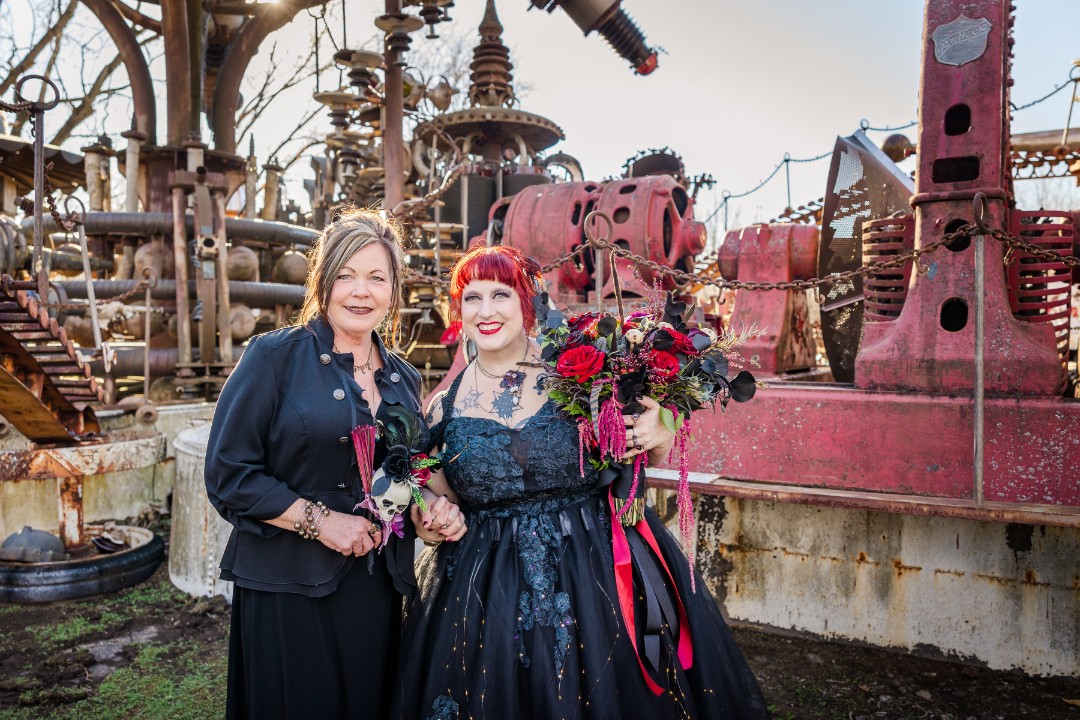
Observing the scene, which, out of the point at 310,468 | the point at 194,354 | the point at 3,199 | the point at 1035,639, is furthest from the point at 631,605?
the point at 3,199

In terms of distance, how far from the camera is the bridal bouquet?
2.37 m

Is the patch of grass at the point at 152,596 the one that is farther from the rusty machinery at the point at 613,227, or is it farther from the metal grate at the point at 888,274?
the metal grate at the point at 888,274

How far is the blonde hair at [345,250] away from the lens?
7.70 feet

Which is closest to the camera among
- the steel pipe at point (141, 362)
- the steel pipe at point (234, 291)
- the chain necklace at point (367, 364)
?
the chain necklace at point (367, 364)

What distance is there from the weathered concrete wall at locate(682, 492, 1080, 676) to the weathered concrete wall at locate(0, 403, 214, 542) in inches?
172

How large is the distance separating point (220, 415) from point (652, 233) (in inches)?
178

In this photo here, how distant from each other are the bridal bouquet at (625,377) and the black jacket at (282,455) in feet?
2.01

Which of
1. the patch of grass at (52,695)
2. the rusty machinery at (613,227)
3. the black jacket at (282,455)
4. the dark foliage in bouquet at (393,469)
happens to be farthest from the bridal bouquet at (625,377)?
the rusty machinery at (613,227)

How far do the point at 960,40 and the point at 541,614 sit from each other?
3.57 metres

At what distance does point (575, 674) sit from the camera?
2254mm

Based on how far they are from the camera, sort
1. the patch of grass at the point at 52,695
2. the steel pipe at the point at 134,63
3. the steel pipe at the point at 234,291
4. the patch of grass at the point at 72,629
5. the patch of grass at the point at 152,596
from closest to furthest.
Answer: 1. the patch of grass at the point at 52,695
2. the patch of grass at the point at 72,629
3. the patch of grass at the point at 152,596
4. the steel pipe at the point at 234,291
5. the steel pipe at the point at 134,63

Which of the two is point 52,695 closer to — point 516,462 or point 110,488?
point 516,462

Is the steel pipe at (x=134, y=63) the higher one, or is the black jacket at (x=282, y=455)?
the steel pipe at (x=134, y=63)

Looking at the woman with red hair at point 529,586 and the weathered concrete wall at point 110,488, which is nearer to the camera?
the woman with red hair at point 529,586
